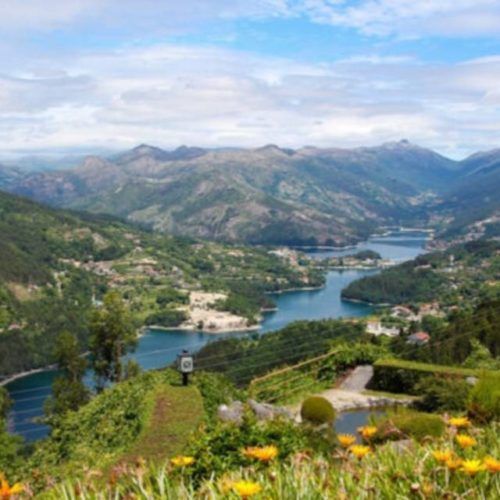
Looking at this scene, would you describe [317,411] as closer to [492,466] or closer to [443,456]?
[443,456]

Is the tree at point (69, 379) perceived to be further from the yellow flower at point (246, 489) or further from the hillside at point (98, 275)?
the hillside at point (98, 275)

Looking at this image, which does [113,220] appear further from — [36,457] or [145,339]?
[36,457]

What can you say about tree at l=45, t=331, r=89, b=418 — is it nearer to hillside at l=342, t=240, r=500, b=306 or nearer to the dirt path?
the dirt path

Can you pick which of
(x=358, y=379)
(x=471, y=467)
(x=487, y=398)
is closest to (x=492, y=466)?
(x=471, y=467)

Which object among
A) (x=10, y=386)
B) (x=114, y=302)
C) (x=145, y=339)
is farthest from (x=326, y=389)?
(x=145, y=339)

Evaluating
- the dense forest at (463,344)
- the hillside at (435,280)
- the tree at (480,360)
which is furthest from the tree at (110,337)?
the hillside at (435,280)
